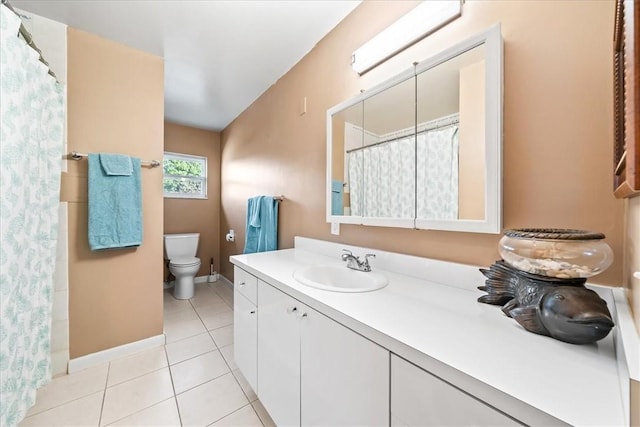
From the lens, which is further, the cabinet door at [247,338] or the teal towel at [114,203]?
the teal towel at [114,203]

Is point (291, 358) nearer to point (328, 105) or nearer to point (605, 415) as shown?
point (605, 415)

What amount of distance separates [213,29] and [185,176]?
230 centimetres

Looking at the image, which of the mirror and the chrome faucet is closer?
the mirror

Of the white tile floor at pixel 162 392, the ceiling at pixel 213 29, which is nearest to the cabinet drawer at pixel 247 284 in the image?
the white tile floor at pixel 162 392

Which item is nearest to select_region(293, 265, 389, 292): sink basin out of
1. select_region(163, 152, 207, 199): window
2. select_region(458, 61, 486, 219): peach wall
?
select_region(458, 61, 486, 219): peach wall

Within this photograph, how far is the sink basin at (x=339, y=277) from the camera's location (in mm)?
1122

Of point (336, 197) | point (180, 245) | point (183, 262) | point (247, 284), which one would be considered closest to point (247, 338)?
point (247, 284)

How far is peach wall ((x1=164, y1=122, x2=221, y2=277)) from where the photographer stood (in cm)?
334

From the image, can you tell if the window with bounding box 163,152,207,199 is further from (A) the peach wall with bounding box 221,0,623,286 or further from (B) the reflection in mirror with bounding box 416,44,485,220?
(B) the reflection in mirror with bounding box 416,44,485,220

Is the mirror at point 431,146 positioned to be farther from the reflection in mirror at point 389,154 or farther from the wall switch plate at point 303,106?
the wall switch plate at point 303,106

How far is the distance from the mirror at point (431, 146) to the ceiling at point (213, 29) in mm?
657

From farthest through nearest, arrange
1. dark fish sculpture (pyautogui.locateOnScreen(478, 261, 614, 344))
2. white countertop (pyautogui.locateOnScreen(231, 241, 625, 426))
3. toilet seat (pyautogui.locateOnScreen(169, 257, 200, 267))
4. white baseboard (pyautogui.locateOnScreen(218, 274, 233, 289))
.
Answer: white baseboard (pyautogui.locateOnScreen(218, 274, 233, 289))
toilet seat (pyautogui.locateOnScreen(169, 257, 200, 267))
dark fish sculpture (pyautogui.locateOnScreen(478, 261, 614, 344))
white countertop (pyautogui.locateOnScreen(231, 241, 625, 426))

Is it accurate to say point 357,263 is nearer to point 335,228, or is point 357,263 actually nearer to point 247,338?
point 335,228

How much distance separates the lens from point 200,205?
3.56m
